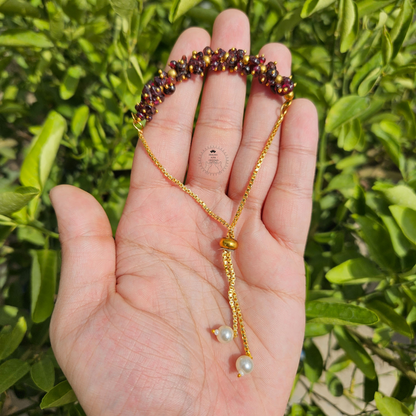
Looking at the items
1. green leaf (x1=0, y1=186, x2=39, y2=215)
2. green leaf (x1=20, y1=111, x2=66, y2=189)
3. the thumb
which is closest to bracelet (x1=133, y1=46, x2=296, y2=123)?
green leaf (x1=20, y1=111, x2=66, y2=189)

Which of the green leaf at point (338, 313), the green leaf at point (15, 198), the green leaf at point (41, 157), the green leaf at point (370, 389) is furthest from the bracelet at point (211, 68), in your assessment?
the green leaf at point (370, 389)

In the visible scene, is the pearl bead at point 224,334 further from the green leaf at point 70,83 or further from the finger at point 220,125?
the green leaf at point 70,83

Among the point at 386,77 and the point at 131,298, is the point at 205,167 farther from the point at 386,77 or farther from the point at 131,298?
the point at 386,77

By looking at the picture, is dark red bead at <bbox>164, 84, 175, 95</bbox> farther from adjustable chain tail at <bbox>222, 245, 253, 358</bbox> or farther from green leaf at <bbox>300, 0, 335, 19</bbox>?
adjustable chain tail at <bbox>222, 245, 253, 358</bbox>

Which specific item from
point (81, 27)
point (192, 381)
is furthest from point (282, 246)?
point (81, 27)

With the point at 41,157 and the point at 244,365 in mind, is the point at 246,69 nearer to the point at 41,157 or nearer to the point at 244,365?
the point at 41,157
